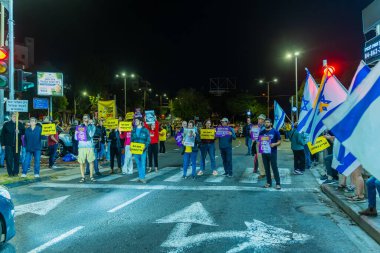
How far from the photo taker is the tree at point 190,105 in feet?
262

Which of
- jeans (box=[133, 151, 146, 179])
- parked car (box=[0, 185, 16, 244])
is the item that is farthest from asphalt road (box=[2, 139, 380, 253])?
jeans (box=[133, 151, 146, 179])

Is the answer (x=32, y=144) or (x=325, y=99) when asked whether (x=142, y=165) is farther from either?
(x=325, y=99)

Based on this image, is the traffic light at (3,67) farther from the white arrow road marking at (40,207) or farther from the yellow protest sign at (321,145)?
the yellow protest sign at (321,145)

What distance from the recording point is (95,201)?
9.37 metres

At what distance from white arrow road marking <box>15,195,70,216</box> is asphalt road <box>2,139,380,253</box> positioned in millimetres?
21

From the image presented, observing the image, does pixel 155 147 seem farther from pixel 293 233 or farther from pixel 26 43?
pixel 26 43


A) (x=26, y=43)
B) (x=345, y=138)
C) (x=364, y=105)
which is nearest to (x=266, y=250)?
(x=345, y=138)

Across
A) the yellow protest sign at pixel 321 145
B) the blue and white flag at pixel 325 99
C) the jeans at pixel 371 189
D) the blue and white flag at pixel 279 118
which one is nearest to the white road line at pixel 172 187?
the yellow protest sign at pixel 321 145

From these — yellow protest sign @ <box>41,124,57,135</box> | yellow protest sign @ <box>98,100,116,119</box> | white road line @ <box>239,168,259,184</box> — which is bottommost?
white road line @ <box>239,168,259,184</box>

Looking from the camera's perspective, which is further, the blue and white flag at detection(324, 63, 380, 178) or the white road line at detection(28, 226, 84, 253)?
the white road line at detection(28, 226, 84, 253)

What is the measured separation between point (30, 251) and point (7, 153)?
26.8 ft

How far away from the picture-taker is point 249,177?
44.7 ft

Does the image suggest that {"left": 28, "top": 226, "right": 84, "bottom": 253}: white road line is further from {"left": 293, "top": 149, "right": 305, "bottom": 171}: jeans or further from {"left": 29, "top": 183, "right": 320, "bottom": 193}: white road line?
{"left": 293, "top": 149, "right": 305, "bottom": 171}: jeans

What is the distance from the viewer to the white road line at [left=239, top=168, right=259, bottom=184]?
12656 millimetres
